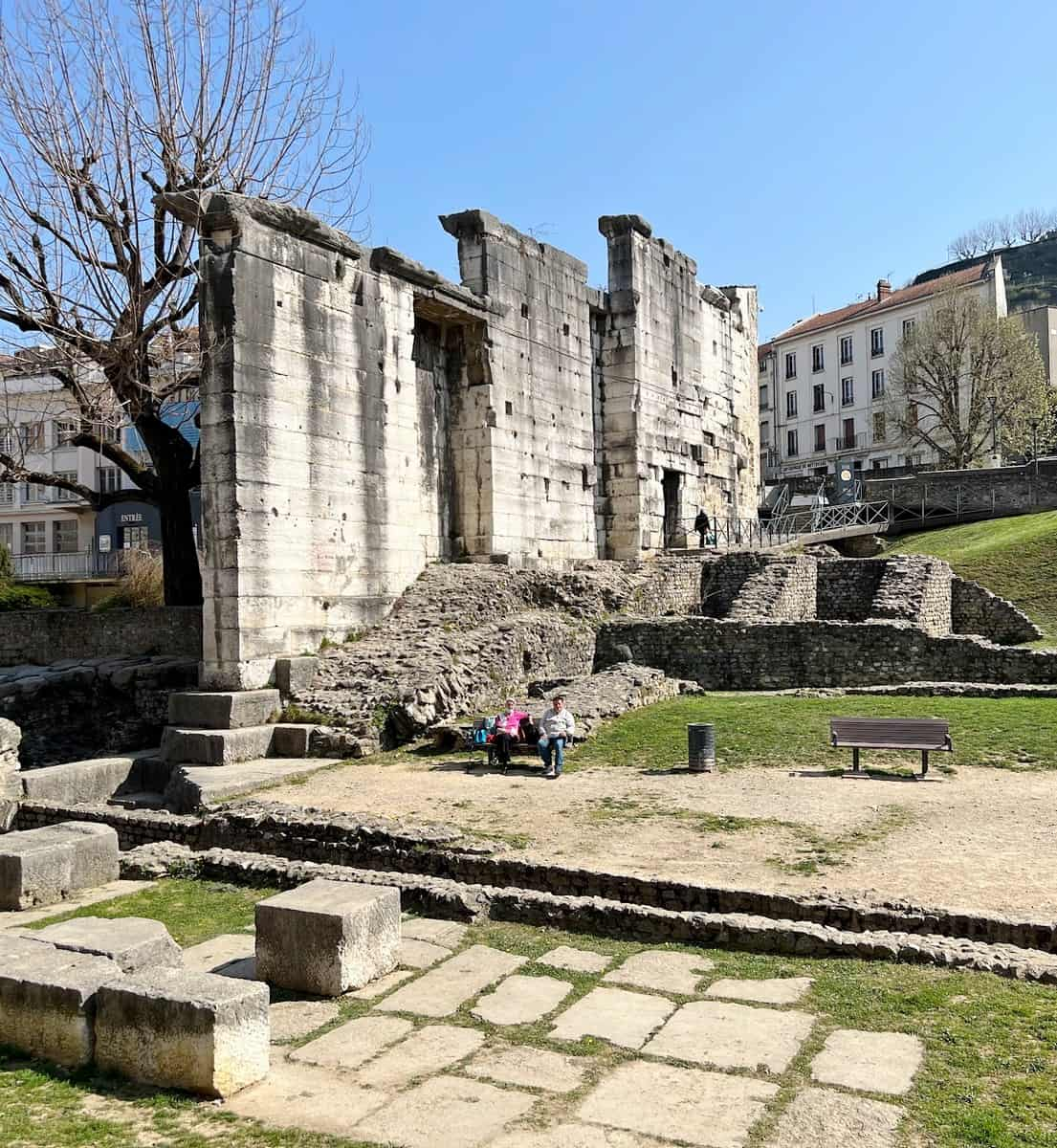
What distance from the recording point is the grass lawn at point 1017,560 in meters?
22.8

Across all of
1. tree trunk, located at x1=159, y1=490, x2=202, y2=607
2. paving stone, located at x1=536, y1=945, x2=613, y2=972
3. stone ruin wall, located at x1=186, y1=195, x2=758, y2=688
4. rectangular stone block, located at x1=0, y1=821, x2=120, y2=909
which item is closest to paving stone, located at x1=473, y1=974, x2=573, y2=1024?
paving stone, located at x1=536, y1=945, x2=613, y2=972

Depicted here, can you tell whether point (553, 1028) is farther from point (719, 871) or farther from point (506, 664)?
point (506, 664)

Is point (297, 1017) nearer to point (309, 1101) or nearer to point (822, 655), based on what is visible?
point (309, 1101)

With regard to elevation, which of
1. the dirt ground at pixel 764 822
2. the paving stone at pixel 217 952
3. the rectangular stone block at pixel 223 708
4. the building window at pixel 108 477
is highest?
the building window at pixel 108 477

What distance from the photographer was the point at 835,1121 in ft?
13.8

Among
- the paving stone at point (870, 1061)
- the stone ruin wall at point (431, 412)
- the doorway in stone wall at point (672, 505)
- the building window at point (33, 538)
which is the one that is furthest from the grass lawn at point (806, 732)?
the building window at point (33, 538)

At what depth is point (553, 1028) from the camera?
17.1 feet

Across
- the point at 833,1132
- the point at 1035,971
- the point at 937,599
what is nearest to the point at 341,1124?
the point at 833,1132

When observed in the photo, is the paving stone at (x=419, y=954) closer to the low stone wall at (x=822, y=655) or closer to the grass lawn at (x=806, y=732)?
the grass lawn at (x=806, y=732)

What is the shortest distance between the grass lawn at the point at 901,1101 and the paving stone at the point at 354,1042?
0.82 feet

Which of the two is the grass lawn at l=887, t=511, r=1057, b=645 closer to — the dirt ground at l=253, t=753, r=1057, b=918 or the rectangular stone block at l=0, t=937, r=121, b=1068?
the dirt ground at l=253, t=753, r=1057, b=918

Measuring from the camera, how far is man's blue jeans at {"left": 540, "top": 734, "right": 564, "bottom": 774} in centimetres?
1166

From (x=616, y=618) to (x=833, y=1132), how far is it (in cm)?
1664

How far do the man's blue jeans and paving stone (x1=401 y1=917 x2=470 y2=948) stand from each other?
15.2 ft
